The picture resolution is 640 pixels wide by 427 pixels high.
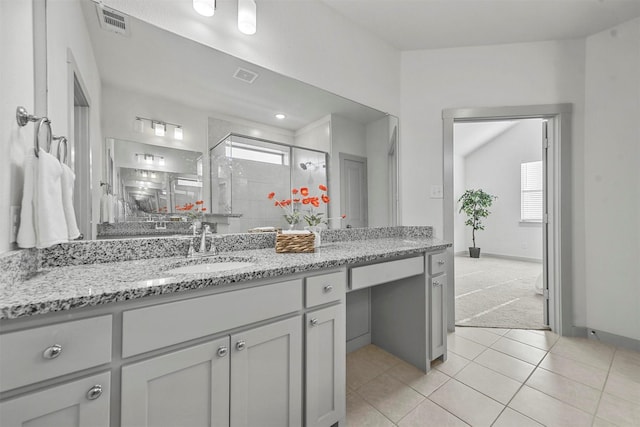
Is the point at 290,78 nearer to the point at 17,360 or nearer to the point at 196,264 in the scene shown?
the point at 196,264

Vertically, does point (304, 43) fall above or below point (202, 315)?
above

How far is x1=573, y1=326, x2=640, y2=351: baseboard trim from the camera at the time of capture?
2.04m

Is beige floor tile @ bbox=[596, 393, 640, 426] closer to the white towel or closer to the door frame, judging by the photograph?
the door frame

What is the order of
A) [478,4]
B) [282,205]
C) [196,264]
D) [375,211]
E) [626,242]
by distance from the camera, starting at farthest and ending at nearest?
[375,211]
[626,242]
[478,4]
[282,205]
[196,264]

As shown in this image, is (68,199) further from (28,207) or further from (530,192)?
(530,192)

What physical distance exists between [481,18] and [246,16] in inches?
71.9

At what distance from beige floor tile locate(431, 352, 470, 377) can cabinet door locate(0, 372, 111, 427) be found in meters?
1.83

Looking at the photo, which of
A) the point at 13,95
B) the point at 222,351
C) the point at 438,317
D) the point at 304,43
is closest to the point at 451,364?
the point at 438,317

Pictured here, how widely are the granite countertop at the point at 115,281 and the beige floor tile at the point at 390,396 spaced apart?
837 millimetres

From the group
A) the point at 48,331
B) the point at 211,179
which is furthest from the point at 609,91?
the point at 48,331

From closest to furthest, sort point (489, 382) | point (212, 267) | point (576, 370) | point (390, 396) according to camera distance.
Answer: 1. point (212, 267)
2. point (390, 396)
3. point (489, 382)
4. point (576, 370)

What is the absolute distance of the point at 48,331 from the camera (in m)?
0.65

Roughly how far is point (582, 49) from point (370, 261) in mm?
2677

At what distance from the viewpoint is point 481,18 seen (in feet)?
6.84
